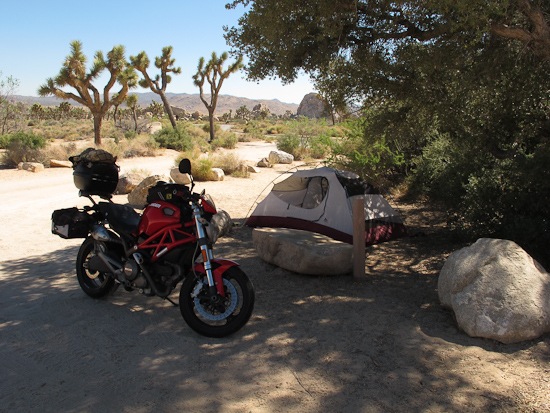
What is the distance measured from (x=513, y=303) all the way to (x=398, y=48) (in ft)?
13.1

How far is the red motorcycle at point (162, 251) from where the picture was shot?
4.13 m

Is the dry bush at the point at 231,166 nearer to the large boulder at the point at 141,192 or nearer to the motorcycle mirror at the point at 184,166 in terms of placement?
the large boulder at the point at 141,192

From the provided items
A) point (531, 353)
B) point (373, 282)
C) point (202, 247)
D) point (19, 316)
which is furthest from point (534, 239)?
point (19, 316)

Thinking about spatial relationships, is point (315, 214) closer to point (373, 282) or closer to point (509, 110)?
point (373, 282)

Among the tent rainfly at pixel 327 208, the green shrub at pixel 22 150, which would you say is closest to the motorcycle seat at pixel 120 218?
the tent rainfly at pixel 327 208

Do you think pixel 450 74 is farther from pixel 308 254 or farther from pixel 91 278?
pixel 91 278

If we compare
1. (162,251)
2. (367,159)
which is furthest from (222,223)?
(367,159)

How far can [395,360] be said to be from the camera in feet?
12.5

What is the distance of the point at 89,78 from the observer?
23125 mm

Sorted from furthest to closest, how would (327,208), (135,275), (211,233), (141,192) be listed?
(141,192), (327,208), (135,275), (211,233)

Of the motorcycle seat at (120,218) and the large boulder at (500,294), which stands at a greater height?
the motorcycle seat at (120,218)

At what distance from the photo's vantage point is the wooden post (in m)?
5.95

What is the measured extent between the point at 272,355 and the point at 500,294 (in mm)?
1985

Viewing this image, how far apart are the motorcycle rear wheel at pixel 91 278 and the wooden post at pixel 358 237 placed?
2.79 m
